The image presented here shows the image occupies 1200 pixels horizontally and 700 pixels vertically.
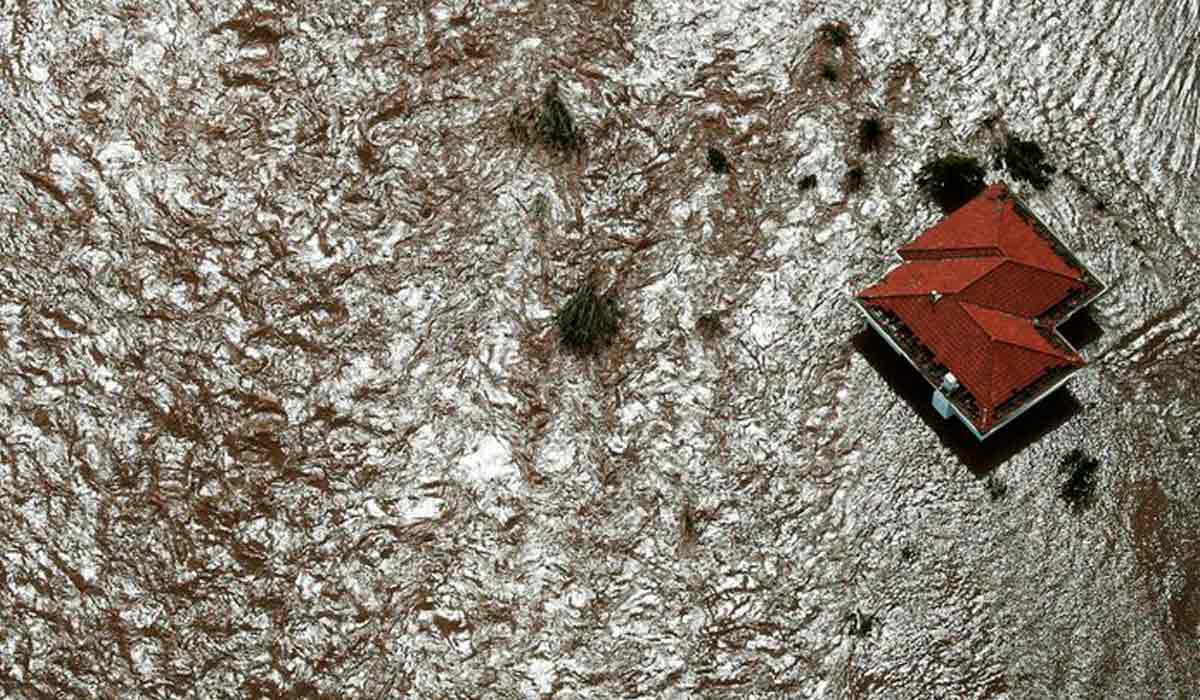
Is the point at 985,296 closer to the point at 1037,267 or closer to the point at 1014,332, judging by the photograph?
the point at 1014,332

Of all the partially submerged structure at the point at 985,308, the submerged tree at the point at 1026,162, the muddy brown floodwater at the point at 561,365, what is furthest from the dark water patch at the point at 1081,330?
the submerged tree at the point at 1026,162

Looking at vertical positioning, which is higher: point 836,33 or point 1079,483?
point 836,33

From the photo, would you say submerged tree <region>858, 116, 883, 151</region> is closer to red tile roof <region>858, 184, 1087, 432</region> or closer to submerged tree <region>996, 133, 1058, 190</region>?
submerged tree <region>996, 133, 1058, 190</region>

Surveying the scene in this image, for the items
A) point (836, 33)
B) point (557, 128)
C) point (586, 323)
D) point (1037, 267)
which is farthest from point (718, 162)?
point (1037, 267)

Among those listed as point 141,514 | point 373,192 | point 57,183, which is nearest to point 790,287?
point 373,192

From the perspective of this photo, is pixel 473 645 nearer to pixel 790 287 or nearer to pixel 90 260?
pixel 790 287

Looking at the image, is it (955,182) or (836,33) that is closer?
(955,182)

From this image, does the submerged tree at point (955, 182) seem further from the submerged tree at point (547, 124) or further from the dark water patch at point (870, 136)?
the submerged tree at point (547, 124)
